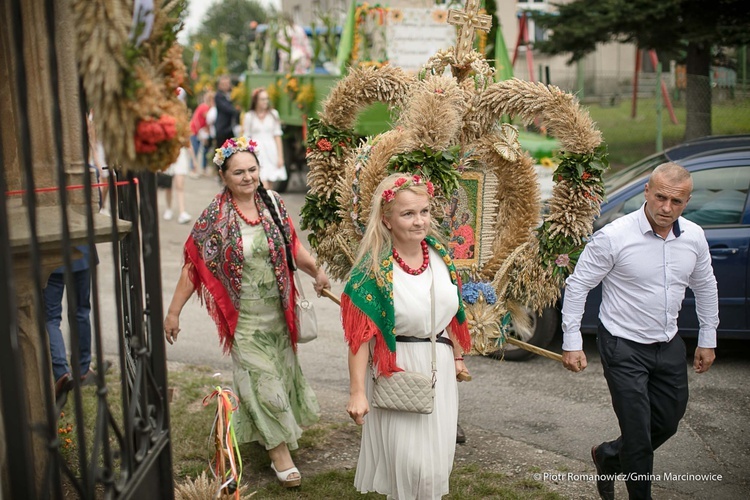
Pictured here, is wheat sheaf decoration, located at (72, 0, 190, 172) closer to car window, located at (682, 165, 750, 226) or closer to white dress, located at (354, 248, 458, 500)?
white dress, located at (354, 248, 458, 500)

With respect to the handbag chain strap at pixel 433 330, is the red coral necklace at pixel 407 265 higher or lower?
higher

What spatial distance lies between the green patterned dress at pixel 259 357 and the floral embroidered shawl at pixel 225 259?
4cm

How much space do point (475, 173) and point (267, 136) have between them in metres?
8.09

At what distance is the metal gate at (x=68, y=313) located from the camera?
2.25 m

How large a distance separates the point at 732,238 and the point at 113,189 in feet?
16.4

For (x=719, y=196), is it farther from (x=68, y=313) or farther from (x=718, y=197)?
(x=68, y=313)

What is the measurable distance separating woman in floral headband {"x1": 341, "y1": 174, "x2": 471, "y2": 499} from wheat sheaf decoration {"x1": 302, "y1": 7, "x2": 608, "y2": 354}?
596 millimetres

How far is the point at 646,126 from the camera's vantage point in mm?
16969

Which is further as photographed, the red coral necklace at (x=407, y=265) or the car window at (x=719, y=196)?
the car window at (x=719, y=196)

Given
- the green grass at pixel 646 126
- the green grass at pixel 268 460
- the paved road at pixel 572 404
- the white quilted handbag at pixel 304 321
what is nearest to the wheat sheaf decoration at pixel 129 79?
the white quilted handbag at pixel 304 321

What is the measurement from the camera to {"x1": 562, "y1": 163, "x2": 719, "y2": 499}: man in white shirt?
4.03 meters

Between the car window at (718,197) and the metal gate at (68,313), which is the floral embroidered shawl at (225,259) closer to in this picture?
the metal gate at (68,313)

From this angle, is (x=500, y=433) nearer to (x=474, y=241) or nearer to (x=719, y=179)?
(x=474, y=241)

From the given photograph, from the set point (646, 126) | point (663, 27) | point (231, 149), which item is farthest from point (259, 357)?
point (646, 126)
